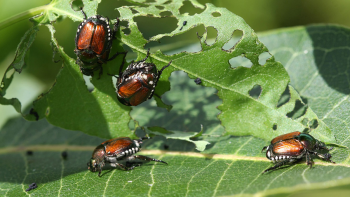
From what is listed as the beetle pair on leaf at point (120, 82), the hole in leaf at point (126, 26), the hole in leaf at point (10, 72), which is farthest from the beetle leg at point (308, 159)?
the hole in leaf at point (10, 72)

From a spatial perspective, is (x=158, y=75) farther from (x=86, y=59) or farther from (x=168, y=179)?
(x=168, y=179)

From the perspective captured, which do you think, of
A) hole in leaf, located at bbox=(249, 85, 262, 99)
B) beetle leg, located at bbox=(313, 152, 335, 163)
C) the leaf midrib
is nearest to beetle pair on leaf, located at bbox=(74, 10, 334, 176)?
beetle leg, located at bbox=(313, 152, 335, 163)

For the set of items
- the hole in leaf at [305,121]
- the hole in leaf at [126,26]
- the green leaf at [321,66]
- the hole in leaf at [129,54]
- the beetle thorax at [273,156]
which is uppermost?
the hole in leaf at [126,26]

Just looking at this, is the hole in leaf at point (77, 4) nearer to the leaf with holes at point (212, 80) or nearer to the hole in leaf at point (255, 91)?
the leaf with holes at point (212, 80)

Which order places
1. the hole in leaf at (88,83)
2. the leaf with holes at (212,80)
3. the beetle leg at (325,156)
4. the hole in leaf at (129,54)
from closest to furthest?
the beetle leg at (325,156)
the leaf with holes at (212,80)
the hole in leaf at (129,54)
the hole in leaf at (88,83)

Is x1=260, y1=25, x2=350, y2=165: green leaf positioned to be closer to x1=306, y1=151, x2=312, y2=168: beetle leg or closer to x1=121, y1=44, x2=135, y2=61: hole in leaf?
x1=306, y1=151, x2=312, y2=168: beetle leg

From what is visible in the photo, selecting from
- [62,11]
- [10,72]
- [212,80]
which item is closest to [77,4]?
[62,11]
